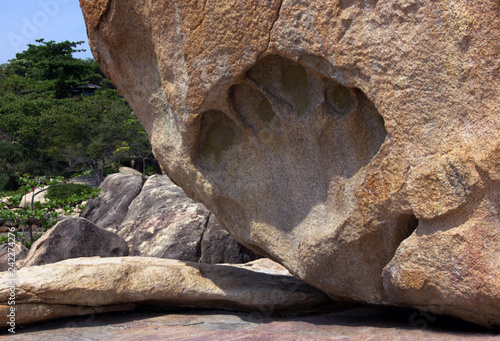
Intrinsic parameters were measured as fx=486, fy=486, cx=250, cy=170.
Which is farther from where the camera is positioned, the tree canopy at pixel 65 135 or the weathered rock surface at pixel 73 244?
the tree canopy at pixel 65 135

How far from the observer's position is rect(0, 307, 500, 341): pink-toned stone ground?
3506 mm

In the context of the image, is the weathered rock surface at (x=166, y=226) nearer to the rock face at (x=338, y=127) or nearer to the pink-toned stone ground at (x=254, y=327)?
the pink-toned stone ground at (x=254, y=327)

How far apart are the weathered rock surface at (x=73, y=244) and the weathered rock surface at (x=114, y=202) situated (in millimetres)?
2947

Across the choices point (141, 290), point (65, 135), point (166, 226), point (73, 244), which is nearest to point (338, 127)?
point (141, 290)

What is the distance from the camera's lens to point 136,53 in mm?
4586

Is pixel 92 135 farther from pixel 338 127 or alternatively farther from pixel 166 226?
pixel 338 127

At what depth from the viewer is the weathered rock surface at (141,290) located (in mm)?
4086

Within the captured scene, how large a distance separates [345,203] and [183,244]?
A: 4601mm

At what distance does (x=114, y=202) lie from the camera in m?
10.9

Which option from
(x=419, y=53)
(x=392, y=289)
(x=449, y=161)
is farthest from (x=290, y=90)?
(x=392, y=289)

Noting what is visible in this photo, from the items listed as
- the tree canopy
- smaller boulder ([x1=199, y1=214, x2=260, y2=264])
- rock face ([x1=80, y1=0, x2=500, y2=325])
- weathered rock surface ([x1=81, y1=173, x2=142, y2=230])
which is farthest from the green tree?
rock face ([x1=80, y1=0, x2=500, y2=325])

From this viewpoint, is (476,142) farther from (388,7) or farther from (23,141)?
(23,141)

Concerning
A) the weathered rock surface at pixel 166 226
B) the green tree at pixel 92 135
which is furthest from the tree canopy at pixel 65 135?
A: the weathered rock surface at pixel 166 226

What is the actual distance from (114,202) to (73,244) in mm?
4233
